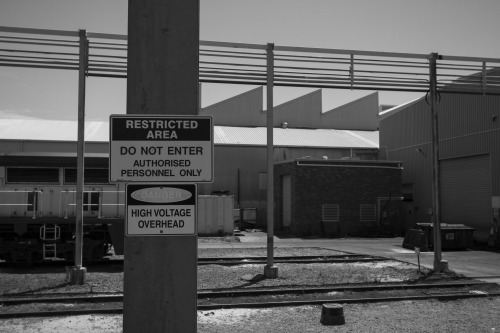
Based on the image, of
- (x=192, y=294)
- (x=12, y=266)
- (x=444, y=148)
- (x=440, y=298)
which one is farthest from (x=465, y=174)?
(x=192, y=294)

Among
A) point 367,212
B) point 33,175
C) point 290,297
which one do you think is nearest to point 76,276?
point 33,175

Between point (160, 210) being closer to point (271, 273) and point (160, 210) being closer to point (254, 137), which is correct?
point (271, 273)

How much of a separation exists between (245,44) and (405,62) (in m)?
4.82

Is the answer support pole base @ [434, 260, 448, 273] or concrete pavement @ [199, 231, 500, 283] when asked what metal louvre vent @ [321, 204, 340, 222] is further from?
support pole base @ [434, 260, 448, 273]

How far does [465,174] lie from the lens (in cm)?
2727

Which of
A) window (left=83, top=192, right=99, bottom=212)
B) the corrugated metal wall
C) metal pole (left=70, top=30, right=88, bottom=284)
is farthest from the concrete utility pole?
the corrugated metal wall

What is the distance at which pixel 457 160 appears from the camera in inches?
1105

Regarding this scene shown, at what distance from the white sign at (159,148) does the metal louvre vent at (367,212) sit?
3000 centimetres

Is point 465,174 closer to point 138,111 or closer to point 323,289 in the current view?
point 323,289

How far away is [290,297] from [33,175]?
9456 millimetres

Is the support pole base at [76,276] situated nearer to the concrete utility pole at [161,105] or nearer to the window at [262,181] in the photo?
the concrete utility pole at [161,105]

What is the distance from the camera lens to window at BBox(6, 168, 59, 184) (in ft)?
51.6

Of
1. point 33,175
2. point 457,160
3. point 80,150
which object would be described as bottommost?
point 33,175

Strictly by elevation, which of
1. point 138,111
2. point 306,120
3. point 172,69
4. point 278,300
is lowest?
point 278,300
